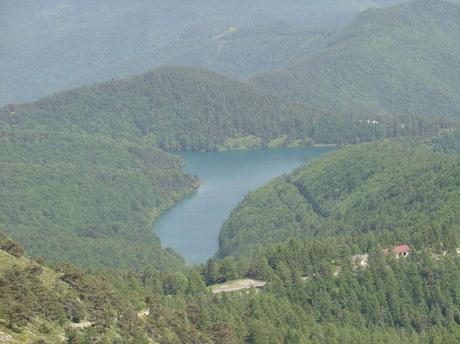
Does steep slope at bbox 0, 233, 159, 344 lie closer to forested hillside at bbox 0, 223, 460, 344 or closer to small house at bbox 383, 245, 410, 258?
forested hillside at bbox 0, 223, 460, 344

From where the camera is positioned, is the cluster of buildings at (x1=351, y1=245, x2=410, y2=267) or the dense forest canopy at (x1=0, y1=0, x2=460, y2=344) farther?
the cluster of buildings at (x1=351, y1=245, x2=410, y2=267)

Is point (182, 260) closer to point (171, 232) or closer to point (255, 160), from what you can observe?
point (171, 232)

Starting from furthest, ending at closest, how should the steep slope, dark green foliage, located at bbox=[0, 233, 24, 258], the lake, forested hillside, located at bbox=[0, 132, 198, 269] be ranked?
the lake → forested hillside, located at bbox=[0, 132, 198, 269] → dark green foliage, located at bbox=[0, 233, 24, 258] → the steep slope

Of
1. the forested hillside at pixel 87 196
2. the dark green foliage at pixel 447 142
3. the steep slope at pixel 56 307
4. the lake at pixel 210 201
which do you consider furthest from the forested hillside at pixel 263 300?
the dark green foliage at pixel 447 142

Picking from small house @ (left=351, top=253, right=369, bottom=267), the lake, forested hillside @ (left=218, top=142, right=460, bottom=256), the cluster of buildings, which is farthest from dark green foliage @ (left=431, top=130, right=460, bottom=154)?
small house @ (left=351, top=253, right=369, bottom=267)

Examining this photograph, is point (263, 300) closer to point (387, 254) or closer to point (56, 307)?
point (387, 254)

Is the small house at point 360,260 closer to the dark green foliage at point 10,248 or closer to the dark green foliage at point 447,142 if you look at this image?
the dark green foliage at point 10,248

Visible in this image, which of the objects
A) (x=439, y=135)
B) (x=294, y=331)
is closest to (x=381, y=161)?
(x=439, y=135)
